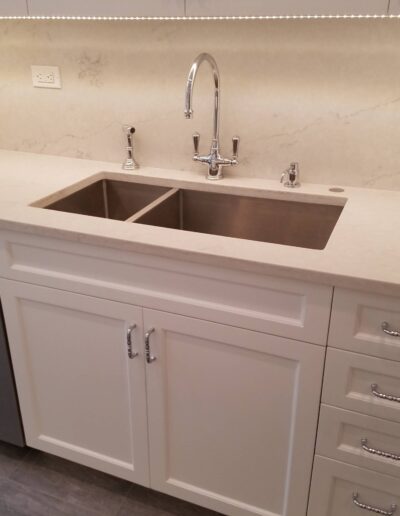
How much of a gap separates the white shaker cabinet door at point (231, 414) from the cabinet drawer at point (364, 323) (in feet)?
0.26

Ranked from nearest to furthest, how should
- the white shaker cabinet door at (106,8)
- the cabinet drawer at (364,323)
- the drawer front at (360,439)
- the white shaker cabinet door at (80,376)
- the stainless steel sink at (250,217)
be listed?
the cabinet drawer at (364,323), the drawer front at (360,439), the white shaker cabinet door at (106,8), the white shaker cabinet door at (80,376), the stainless steel sink at (250,217)

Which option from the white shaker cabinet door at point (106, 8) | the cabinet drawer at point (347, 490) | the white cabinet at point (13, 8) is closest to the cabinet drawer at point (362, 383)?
the cabinet drawer at point (347, 490)

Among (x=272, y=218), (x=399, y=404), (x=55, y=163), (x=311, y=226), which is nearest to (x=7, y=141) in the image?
(x=55, y=163)

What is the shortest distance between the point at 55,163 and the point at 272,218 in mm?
885

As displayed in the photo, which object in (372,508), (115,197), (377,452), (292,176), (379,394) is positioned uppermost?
(292,176)

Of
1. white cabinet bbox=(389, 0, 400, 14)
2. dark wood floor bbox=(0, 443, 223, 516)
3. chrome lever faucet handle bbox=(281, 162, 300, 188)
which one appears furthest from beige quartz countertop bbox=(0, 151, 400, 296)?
dark wood floor bbox=(0, 443, 223, 516)

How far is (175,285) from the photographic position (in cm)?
123

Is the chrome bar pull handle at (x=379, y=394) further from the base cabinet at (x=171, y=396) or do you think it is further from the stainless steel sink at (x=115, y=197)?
the stainless steel sink at (x=115, y=197)

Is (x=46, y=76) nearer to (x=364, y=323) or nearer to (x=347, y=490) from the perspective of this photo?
(x=364, y=323)

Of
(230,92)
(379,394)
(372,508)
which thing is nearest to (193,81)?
(230,92)

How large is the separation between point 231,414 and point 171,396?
0.18m

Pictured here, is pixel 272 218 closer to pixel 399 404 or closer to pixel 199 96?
pixel 199 96

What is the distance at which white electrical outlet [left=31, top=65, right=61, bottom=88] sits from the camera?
182cm

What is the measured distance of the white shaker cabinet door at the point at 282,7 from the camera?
44.1 inches
